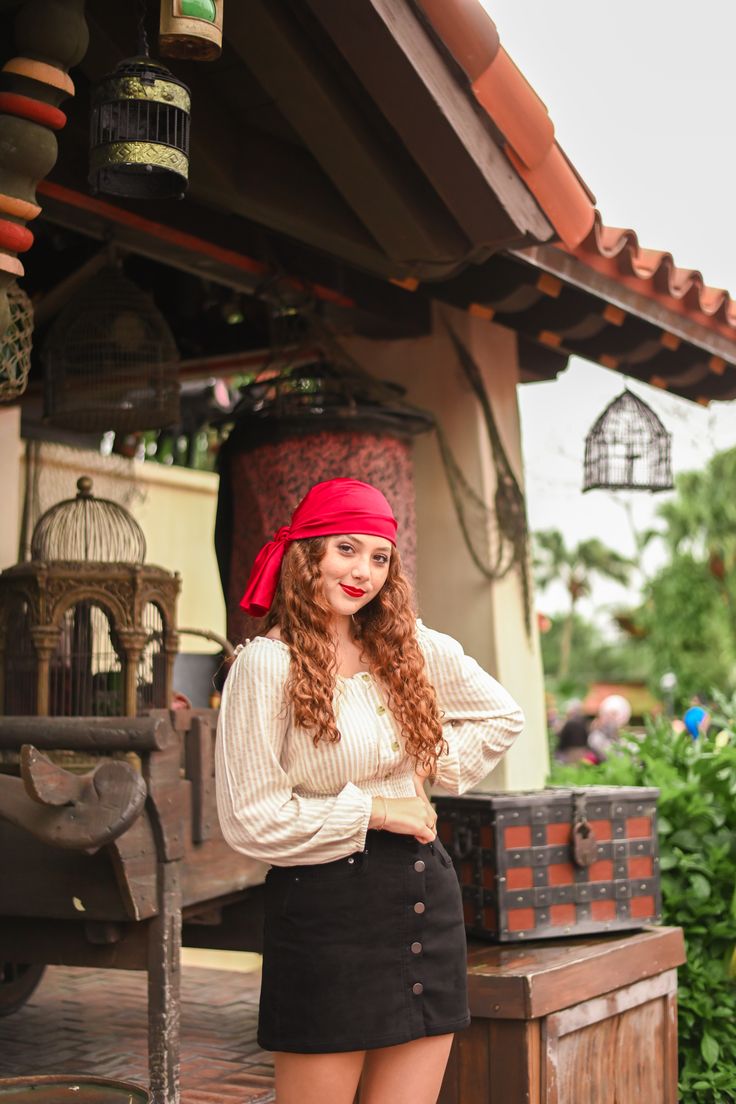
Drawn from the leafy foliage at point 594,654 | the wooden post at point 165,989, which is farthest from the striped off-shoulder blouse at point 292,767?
the leafy foliage at point 594,654

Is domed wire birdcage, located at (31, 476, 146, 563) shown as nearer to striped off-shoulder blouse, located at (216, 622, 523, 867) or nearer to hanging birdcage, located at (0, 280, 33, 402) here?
hanging birdcage, located at (0, 280, 33, 402)

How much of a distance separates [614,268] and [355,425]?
1.23 meters

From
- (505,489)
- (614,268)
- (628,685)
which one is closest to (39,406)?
(505,489)

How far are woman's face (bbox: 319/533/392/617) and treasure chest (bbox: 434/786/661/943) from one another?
5.25ft

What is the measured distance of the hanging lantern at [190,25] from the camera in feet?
8.99

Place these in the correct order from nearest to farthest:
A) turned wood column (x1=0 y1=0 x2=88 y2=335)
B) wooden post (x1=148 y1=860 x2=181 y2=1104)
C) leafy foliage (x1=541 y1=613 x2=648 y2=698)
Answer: turned wood column (x1=0 y1=0 x2=88 y2=335) → wooden post (x1=148 y1=860 x2=181 y2=1104) → leafy foliage (x1=541 y1=613 x2=648 y2=698)

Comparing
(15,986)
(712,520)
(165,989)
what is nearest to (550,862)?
(165,989)

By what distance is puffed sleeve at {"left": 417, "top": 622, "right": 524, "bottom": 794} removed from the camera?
8.66ft

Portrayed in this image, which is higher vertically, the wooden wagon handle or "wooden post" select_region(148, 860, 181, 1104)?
the wooden wagon handle

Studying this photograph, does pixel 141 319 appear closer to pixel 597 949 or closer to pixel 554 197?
pixel 554 197

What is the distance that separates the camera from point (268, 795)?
90.8 inches

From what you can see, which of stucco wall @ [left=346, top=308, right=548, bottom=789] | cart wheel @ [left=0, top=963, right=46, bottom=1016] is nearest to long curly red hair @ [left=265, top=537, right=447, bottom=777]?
stucco wall @ [left=346, top=308, right=548, bottom=789]

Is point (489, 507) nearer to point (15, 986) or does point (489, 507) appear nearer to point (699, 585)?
point (15, 986)

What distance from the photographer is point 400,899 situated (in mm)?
2359
